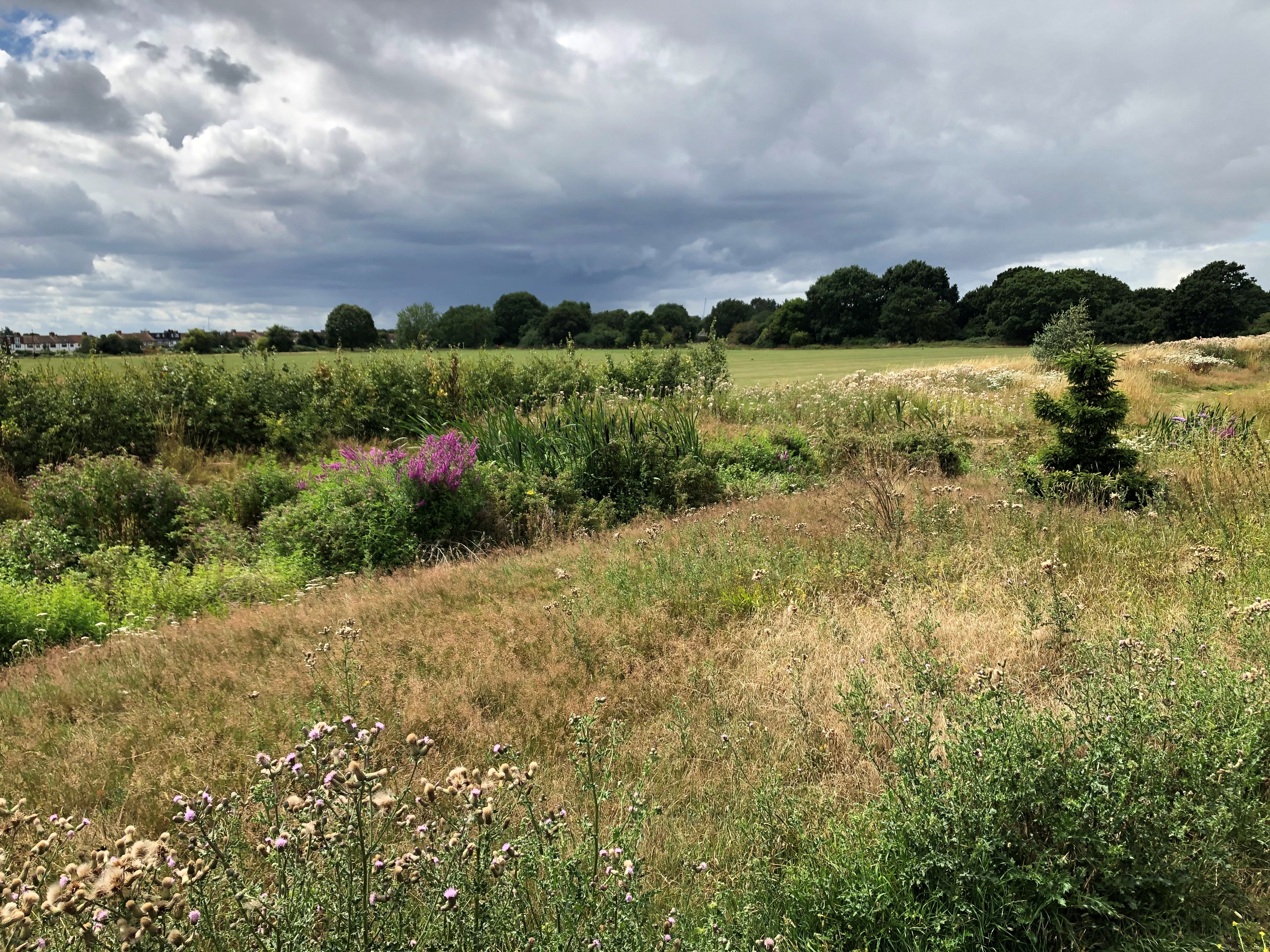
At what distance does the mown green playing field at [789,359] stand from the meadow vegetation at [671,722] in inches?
269

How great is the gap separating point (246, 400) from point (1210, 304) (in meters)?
59.0

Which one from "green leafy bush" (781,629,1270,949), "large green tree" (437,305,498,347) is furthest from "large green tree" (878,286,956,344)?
"green leafy bush" (781,629,1270,949)

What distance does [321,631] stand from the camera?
4727 millimetres

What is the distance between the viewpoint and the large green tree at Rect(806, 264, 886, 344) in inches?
2467

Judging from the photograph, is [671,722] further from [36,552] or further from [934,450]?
[36,552]

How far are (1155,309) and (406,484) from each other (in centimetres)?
6125

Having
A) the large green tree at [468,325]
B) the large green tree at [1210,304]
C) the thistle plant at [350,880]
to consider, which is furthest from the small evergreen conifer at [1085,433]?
the large green tree at [1210,304]

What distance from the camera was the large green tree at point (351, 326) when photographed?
2431 centimetres

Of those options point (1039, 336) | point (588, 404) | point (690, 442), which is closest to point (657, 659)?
point (690, 442)

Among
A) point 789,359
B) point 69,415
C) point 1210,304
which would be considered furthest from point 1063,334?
point 1210,304

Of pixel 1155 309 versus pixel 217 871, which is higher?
pixel 1155 309

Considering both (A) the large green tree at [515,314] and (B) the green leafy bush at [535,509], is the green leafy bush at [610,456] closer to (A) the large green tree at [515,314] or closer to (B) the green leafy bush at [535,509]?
(B) the green leafy bush at [535,509]

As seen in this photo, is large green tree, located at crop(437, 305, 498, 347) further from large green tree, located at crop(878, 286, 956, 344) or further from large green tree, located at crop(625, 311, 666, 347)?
large green tree, located at crop(878, 286, 956, 344)

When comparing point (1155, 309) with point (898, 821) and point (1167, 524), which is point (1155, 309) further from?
point (898, 821)
